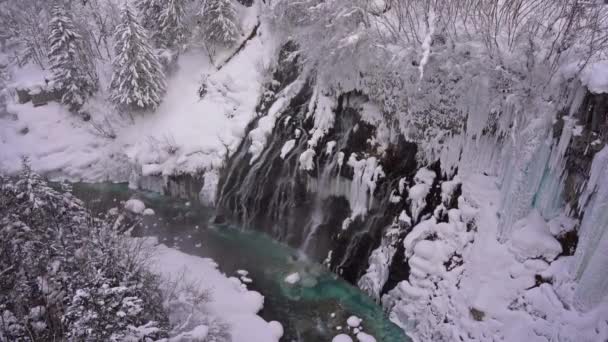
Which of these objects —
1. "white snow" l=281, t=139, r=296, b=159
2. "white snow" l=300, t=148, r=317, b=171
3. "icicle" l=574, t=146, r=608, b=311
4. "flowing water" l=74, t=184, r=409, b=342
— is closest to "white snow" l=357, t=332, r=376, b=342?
"flowing water" l=74, t=184, r=409, b=342

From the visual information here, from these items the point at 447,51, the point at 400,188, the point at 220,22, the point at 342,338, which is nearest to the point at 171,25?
the point at 220,22

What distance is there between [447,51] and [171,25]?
14.4 meters

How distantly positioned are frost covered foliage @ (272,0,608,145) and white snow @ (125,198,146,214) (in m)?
8.90

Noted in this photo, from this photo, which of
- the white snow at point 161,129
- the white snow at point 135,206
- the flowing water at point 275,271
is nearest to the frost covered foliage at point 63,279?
the flowing water at point 275,271

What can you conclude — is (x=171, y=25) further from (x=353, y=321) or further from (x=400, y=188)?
(x=353, y=321)

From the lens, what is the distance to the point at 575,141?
7922mm

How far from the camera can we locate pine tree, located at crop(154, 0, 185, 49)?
18781mm

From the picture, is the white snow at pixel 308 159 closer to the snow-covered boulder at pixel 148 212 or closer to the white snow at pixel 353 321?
the white snow at pixel 353 321

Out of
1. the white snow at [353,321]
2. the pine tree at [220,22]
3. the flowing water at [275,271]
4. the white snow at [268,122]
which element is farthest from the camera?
the pine tree at [220,22]

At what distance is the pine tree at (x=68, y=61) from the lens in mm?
18984

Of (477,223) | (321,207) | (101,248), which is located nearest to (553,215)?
(477,223)

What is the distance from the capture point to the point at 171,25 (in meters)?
19.2

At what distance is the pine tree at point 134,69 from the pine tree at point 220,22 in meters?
2.85

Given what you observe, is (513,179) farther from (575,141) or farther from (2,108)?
(2,108)
